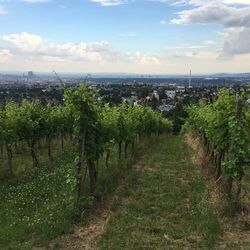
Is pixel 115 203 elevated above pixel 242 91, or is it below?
below

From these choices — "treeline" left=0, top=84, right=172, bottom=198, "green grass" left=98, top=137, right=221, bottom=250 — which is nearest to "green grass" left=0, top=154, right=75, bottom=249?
"treeline" left=0, top=84, right=172, bottom=198

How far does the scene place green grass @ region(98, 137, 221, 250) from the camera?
9.12 metres

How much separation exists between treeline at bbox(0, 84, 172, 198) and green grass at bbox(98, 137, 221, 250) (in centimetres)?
150

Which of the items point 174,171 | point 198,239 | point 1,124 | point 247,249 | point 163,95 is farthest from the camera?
point 163,95

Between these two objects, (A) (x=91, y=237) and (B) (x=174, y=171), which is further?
(B) (x=174, y=171)

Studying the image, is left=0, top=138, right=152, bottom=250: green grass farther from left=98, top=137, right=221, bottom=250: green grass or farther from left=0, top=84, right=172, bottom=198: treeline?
left=98, top=137, right=221, bottom=250: green grass

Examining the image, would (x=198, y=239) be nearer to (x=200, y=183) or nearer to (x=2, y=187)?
(x=200, y=183)

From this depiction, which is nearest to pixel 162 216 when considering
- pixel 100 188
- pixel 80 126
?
pixel 100 188

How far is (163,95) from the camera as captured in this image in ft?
383

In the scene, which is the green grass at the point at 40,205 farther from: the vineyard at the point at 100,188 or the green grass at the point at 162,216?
the green grass at the point at 162,216

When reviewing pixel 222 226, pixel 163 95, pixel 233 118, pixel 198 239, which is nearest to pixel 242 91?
pixel 233 118

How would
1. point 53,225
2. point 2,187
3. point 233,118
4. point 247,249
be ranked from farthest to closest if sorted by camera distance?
point 2,187 → point 233,118 → point 53,225 → point 247,249

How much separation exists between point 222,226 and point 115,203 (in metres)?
3.25

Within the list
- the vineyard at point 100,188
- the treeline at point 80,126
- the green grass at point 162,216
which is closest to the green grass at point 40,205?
the vineyard at point 100,188
